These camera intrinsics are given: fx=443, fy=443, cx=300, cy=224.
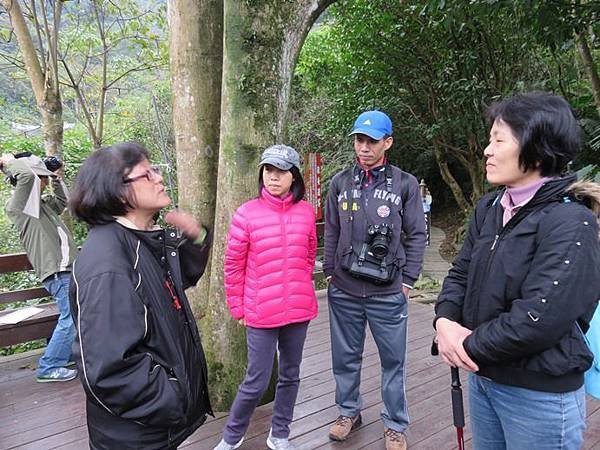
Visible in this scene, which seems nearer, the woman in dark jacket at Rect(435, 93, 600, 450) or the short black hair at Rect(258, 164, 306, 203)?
the woman in dark jacket at Rect(435, 93, 600, 450)

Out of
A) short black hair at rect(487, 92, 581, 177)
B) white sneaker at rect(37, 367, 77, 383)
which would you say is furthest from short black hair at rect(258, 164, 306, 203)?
white sneaker at rect(37, 367, 77, 383)

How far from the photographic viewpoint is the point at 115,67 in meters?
9.35

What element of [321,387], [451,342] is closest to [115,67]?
[321,387]

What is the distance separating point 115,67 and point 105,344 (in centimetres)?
948

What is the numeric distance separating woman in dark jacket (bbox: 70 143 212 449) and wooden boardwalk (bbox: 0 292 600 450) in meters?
1.21

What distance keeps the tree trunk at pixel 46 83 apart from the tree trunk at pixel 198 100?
10.3ft

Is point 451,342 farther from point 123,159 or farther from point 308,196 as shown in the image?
point 308,196

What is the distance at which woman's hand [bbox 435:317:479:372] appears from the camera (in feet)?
4.65

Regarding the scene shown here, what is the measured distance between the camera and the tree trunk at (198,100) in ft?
10.1

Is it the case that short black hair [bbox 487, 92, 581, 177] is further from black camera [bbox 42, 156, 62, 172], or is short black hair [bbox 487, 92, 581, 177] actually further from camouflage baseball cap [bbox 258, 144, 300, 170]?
black camera [bbox 42, 156, 62, 172]

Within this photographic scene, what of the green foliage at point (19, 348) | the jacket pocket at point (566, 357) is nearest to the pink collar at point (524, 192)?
the jacket pocket at point (566, 357)

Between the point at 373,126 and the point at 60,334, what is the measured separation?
2.87 meters

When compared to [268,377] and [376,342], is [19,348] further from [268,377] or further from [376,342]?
[376,342]

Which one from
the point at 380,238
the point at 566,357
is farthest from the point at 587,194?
the point at 380,238
